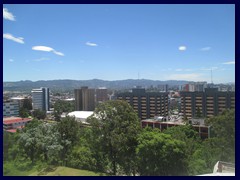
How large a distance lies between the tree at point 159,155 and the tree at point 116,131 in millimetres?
135

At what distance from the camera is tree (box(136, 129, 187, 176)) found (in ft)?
9.61

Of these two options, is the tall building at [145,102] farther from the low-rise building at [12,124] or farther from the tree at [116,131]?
the tree at [116,131]

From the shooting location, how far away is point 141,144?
325cm

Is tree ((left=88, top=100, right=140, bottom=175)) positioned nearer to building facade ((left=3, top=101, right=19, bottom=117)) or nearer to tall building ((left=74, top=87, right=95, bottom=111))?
building facade ((left=3, top=101, right=19, bottom=117))

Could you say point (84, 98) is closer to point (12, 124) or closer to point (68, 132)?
point (12, 124)

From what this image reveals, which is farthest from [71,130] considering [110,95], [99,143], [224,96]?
[224,96]

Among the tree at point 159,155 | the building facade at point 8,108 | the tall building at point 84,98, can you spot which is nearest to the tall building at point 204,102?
the tall building at point 84,98

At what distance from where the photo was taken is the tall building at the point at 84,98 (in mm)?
14480

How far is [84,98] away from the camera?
48.6 feet

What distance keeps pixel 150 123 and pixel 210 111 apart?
4663 millimetres

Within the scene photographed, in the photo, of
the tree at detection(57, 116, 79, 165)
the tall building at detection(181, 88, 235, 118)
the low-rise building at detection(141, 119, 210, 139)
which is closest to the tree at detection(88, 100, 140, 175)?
the tree at detection(57, 116, 79, 165)

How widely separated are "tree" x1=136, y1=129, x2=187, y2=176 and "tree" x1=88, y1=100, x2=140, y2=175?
0.44ft

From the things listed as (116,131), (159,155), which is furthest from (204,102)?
(116,131)

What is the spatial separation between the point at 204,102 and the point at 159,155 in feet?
35.1
